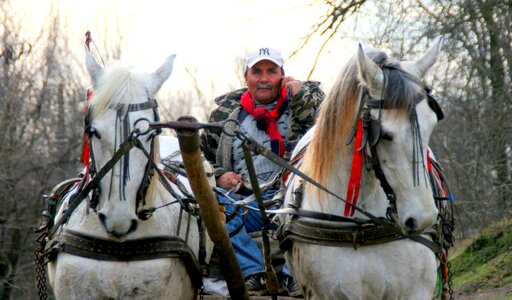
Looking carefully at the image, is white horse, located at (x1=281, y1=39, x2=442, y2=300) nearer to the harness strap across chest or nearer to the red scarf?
the harness strap across chest

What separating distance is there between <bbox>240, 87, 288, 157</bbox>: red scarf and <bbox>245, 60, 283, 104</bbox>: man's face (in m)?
0.06

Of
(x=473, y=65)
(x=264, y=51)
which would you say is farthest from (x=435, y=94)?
(x=264, y=51)

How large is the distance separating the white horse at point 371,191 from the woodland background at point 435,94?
15.9 feet

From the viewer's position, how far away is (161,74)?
188 inches

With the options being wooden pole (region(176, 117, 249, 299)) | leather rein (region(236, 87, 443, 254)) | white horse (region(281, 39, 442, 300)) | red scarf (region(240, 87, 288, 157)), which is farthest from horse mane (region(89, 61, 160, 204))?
red scarf (region(240, 87, 288, 157))

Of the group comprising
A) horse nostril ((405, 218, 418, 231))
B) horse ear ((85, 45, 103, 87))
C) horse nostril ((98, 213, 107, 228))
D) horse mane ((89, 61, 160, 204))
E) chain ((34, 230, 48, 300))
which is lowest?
chain ((34, 230, 48, 300))

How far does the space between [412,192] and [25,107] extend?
17133 millimetres

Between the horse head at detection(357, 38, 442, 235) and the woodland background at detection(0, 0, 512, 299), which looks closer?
the horse head at detection(357, 38, 442, 235)

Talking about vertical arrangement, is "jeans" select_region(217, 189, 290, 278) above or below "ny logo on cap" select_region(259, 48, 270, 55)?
below

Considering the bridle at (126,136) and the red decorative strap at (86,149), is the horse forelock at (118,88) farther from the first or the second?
the red decorative strap at (86,149)

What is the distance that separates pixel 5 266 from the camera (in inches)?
748

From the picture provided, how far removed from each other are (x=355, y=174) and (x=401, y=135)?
0.47 meters

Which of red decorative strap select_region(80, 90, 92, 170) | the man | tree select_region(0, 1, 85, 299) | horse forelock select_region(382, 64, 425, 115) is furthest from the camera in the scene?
tree select_region(0, 1, 85, 299)

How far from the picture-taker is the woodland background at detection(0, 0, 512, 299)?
36.9 feet
